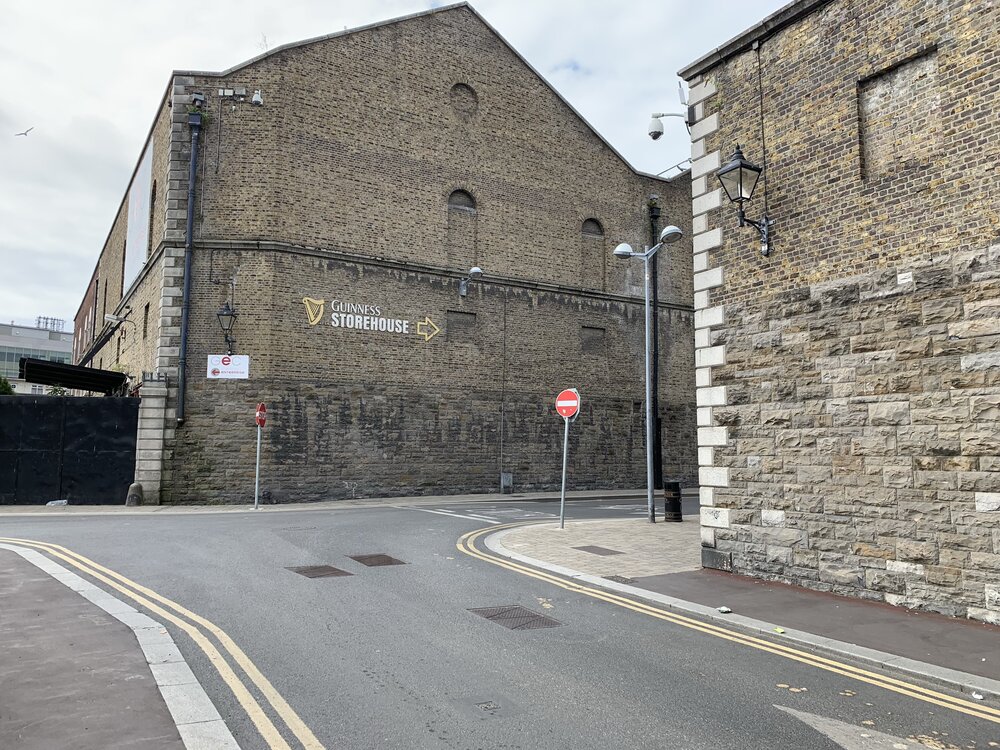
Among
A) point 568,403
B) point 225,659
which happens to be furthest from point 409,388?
point 225,659

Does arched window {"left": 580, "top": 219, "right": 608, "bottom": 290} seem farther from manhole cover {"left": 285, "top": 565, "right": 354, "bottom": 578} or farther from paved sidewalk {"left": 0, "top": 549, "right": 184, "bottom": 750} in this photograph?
paved sidewalk {"left": 0, "top": 549, "right": 184, "bottom": 750}

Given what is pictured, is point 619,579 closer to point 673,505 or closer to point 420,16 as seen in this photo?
point 673,505

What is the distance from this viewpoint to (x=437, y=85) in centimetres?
2491

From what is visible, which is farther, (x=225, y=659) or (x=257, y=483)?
(x=257, y=483)

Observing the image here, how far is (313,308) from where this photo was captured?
71.4 feet

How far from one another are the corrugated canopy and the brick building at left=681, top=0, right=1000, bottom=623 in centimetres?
1837

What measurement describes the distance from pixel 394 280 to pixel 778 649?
1900cm

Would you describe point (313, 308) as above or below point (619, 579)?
above

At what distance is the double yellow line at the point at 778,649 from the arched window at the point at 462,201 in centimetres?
1732

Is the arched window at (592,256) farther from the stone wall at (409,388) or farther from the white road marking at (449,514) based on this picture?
the white road marking at (449,514)

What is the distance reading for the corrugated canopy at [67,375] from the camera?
2088cm

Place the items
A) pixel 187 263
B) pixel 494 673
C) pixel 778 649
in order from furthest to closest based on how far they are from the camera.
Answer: pixel 187 263
pixel 778 649
pixel 494 673

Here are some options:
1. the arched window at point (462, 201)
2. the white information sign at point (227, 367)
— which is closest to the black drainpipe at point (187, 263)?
the white information sign at point (227, 367)

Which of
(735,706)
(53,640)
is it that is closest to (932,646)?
(735,706)
